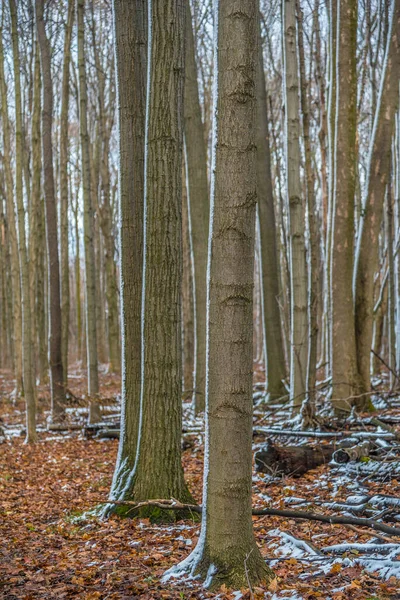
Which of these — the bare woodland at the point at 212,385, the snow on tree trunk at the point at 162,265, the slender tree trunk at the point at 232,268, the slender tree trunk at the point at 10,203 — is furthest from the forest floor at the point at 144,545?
the slender tree trunk at the point at 10,203

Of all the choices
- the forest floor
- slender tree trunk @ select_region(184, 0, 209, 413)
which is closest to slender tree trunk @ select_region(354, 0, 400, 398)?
the forest floor

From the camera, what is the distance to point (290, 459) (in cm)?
609

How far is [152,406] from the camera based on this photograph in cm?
490

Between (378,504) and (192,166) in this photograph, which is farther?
(192,166)

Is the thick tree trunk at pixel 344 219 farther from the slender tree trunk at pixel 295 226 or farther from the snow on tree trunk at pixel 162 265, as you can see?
the snow on tree trunk at pixel 162 265

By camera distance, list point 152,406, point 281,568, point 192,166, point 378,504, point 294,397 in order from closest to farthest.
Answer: point 281,568, point 378,504, point 152,406, point 294,397, point 192,166

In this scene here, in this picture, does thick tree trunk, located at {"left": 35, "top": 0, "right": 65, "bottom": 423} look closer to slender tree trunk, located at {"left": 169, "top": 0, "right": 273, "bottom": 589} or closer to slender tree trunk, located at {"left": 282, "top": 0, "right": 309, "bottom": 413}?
slender tree trunk, located at {"left": 282, "top": 0, "right": 309, "bottom": 413}

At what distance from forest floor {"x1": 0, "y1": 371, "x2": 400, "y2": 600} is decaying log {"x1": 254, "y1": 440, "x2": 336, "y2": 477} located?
4.5 inches

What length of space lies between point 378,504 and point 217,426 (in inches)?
81.7

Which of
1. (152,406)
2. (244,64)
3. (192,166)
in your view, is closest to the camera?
(244,64)

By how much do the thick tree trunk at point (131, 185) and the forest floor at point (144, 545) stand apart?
0.94 meters

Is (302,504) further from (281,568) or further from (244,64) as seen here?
(244,64)

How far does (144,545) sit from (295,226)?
4.98 m

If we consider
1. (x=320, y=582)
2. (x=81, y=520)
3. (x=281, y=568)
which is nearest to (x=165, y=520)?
(x=81, y=520)
